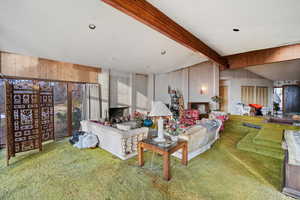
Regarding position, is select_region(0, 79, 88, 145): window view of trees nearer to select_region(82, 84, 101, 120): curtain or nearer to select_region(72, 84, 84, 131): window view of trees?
select_region(72, 84, 84, 131): window view of trees

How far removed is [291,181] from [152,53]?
481 centimetres

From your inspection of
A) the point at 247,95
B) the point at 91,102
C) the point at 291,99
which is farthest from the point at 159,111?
the point at 291,99

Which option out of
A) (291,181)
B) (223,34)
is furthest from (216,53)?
(291,181)

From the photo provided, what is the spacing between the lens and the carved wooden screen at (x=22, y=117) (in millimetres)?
3047

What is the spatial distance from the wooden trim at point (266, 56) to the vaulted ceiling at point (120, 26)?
0.88m

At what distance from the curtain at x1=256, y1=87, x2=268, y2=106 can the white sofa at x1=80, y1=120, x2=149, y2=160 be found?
819 cm

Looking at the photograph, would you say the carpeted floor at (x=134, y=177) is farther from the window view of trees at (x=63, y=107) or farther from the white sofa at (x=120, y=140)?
the window view of trees at (x=63, y=107)

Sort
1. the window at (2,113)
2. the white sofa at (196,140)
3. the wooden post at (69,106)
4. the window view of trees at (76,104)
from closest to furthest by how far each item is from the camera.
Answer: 1. the white sofa at (196,140)
2. the window at (2,113)
3. the wooden post at (69,106)
4. the window view of trees at (76,104)

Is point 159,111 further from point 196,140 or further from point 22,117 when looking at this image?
point 22,117

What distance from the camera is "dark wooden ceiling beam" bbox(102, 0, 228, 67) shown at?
210 cm

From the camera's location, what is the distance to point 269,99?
8352mm

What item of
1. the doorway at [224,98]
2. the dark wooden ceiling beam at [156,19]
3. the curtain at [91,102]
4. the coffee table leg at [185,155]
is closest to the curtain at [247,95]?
the doorway at [224,98]

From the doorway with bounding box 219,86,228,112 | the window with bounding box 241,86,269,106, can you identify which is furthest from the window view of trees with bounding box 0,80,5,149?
the window with bounding box 241,86,269,106

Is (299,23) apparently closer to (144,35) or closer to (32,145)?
(144,35)
